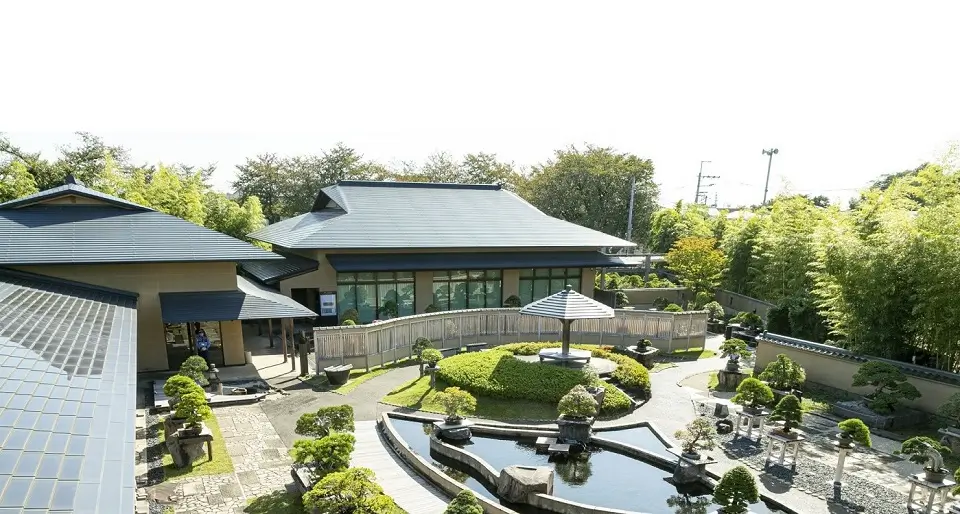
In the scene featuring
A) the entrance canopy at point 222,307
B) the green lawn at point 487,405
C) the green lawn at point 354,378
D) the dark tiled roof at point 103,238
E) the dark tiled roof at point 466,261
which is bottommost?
the green lawn at point 354,378

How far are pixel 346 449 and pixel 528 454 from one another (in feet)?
14.0

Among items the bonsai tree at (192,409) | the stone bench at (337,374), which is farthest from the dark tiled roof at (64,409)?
the stone bench at (337,374)

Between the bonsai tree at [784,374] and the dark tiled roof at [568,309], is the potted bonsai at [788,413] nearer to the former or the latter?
the bonsai tree at [784,374]

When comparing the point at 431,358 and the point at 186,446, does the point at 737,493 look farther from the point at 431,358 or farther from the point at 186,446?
the point at 186,446

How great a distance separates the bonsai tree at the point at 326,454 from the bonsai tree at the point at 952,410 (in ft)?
43.6

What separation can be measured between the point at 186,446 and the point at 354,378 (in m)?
6.58

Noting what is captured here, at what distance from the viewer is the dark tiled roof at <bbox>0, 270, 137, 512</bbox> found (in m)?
4.58

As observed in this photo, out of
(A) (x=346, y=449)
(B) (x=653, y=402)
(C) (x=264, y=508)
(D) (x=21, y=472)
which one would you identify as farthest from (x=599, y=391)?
(D) (x=21, y=472)

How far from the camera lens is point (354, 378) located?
16.8 meters

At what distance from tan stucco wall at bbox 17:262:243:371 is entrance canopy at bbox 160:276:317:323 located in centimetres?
32

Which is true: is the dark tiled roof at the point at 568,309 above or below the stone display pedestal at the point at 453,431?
above

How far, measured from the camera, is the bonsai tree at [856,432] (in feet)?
33.4

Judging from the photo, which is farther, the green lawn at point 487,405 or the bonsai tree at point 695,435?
the green lawn at point 487,405

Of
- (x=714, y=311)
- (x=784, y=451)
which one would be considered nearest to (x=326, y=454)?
(x=784, y=451)
